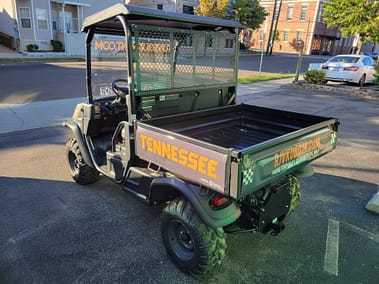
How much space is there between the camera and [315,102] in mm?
10250

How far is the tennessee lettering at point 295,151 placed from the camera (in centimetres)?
230

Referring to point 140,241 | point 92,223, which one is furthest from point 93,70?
point 140,241

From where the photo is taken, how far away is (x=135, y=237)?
307cm

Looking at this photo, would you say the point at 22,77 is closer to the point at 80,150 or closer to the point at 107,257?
the point at 80,150

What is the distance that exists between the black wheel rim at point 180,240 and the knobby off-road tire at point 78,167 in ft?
5.90

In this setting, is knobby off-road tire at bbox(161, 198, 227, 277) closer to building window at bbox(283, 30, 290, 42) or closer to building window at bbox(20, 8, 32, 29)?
building window at bbox(20, 8, 32, 29)

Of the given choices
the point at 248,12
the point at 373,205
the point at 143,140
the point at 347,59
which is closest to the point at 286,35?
the point at 248,12

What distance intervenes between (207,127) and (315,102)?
26.6 feet

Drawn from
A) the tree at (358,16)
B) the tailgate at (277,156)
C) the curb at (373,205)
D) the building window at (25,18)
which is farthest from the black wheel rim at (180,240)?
the building window at (25,18)

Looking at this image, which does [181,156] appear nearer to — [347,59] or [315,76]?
[315,76]

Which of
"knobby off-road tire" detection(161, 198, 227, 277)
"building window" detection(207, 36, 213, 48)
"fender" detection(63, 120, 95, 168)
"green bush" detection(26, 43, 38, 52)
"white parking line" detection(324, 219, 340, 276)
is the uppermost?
"building window" detection(207, 36, 213, 48)

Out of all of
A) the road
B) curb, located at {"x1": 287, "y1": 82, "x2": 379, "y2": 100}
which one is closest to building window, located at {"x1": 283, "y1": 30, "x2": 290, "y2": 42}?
curb, located at {"x1": 287, "y1": 82, "x2": 379, "y2": 100}

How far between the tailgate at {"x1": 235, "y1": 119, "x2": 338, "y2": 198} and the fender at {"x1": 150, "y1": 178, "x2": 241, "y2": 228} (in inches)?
13.6

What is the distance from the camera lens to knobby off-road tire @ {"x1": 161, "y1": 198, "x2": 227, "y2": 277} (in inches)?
93.1
